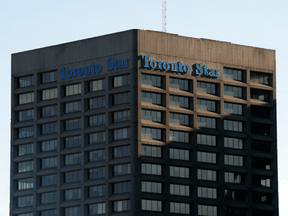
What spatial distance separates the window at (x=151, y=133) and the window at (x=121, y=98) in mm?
6665

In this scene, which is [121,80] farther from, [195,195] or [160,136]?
[195,195]

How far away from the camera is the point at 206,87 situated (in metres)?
196

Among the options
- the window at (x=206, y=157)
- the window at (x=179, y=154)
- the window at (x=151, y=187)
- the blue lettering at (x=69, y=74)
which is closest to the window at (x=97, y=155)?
the window at (x=151, y=187)

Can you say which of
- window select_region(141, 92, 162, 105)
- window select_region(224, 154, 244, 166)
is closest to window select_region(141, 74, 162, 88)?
window select_region(141, 92, 162, 105)

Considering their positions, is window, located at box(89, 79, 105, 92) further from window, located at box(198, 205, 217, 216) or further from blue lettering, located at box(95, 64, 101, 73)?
window, located at box(198, 205, 217, 216)

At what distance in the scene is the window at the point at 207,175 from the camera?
192 m

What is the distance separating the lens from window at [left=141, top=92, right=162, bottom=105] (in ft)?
611

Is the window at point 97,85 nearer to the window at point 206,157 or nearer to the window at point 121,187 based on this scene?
the window at point 121,187

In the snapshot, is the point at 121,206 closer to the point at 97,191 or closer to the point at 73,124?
the point at 97,191

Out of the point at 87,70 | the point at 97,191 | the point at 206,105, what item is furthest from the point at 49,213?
the point at 206,105

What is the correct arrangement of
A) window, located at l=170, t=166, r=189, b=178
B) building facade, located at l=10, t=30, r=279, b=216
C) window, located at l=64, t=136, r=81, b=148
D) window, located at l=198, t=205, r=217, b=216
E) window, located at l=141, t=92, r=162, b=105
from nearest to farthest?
building facade, located at l=10, t=30, r=279, b=216
window, located at l=141, t=92, r=162, b=105
window, located at l=170, t=166, r=189, b=178
window, located at l=198, t=205, r=217, b=216
window, located at l=64, t=136, r=81, b=148

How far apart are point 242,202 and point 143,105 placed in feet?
100

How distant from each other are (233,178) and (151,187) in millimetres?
21592

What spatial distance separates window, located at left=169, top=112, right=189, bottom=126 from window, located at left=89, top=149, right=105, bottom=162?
49.5 feet
